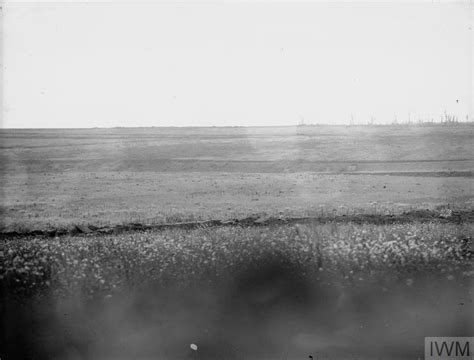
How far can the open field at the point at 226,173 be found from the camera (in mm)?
20484

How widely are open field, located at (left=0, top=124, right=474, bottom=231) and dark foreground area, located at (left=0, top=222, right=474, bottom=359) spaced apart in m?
5.06

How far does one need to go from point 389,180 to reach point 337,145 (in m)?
6.81

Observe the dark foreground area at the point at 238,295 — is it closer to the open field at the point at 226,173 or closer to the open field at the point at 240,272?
the open field at the point at 240,272

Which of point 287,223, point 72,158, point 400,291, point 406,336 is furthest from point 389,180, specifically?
point 72,158

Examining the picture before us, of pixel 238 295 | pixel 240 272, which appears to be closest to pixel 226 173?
pixel 240 272

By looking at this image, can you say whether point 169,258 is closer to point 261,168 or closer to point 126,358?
point 126,358

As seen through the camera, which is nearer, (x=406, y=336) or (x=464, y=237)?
(x=406, y=336)

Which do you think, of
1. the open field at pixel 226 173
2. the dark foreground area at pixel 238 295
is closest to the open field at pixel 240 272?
the dark foreground area at pixel 238 295

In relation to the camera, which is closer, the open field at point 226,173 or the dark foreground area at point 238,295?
the dark foreground area at point 238,295

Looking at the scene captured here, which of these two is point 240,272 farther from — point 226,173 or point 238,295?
point 226,173

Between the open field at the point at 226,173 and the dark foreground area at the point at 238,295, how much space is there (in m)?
5.06

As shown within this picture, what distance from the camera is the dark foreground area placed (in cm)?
931

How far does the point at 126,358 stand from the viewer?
9109mm

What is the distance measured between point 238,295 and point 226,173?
18597 mm
